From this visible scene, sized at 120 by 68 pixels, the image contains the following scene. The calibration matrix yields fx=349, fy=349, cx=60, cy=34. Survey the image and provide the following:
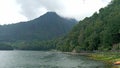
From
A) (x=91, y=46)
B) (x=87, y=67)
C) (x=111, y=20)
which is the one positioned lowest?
(x=87, y=67)

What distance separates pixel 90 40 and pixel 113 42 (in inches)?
1012

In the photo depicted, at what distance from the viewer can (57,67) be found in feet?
313

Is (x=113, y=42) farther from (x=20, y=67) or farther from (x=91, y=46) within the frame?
(x=20, y=67)

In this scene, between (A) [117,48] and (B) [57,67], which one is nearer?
(B) [57,67]

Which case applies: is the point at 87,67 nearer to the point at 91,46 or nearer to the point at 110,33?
the point at 110,33

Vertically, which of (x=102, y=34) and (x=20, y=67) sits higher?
(x=102, y=34)

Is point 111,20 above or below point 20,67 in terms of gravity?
above

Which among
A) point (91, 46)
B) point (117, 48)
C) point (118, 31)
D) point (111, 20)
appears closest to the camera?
point (117, 48)

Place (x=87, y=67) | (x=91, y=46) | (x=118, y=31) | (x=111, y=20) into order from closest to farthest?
(x=87, y=67) → (x=118, y=31) → (x=111, y=20) → (x=91, y=46)

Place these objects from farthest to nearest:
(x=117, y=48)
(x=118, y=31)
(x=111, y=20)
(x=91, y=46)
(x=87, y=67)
A: 1. (x=91, y=46)
2. (x=111, y=20)
3. (x=118, y=31)
4. (x=117, y=48)
5. (x=87, y=67)

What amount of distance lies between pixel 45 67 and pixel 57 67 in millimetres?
3369

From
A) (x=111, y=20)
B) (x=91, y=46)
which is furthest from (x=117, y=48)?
(x=91, y=46)

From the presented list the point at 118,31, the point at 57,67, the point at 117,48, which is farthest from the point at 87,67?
the point at 118,31

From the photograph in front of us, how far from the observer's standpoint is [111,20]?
17850 cm
